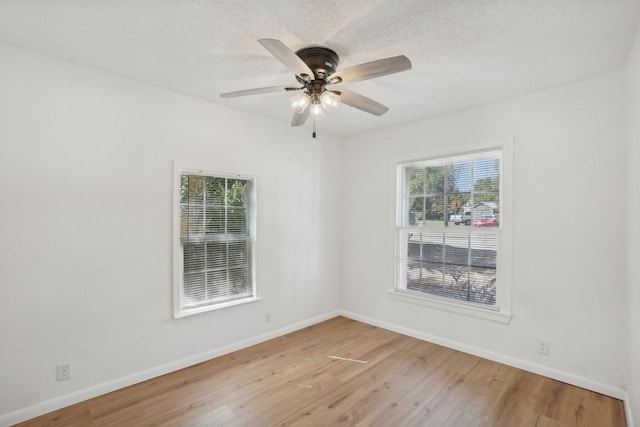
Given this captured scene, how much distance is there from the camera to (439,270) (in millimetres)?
3625

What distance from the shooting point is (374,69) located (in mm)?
1820

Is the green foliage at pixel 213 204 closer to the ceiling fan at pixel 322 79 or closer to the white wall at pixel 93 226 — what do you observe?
the white wall at pixel 93 226

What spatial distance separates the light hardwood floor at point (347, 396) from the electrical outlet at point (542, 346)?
22 centimetres

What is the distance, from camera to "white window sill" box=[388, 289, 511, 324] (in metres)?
3.07

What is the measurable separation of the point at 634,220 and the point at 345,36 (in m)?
2.22

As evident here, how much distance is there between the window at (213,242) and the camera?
298 centimetres

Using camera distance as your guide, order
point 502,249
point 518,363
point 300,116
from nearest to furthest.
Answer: point 300,116
point 518,363
point 502,249

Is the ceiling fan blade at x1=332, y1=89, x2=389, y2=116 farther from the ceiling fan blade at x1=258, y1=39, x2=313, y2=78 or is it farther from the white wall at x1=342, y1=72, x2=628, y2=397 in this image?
the white wall at x1=342, y1=72, x2=628, y2=397

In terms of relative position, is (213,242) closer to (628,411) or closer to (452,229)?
(452,229)

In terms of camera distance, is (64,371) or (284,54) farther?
(64,371)

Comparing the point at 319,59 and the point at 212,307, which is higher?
the point at 319,59

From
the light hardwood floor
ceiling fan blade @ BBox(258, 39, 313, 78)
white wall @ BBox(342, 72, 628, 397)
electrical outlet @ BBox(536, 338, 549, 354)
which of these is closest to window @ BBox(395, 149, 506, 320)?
white wall @ BBox(342, 72, 628, 397)

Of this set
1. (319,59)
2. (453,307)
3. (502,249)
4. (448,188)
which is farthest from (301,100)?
(453,307)

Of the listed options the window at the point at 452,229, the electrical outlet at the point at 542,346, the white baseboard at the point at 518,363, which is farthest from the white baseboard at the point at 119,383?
the electrical outlet at the point at 542,346
